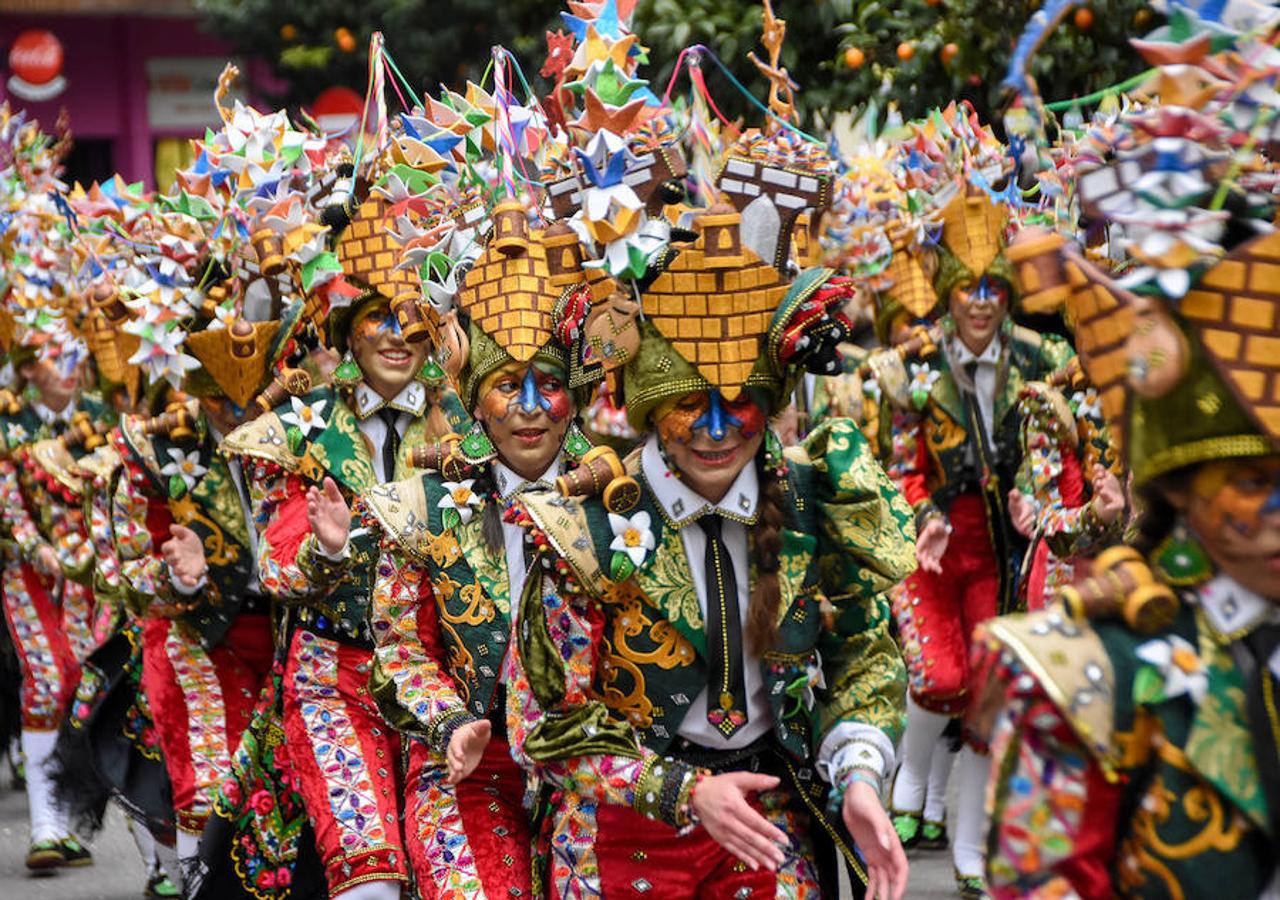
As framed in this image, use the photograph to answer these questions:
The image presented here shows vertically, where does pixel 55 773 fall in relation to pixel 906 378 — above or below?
below

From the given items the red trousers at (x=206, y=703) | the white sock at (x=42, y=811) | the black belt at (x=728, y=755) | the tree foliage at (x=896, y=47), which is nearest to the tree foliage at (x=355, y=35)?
the tree foliage at (x=896, y=47)

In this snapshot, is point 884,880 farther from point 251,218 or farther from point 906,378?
point 906,378

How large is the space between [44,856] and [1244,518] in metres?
6.99

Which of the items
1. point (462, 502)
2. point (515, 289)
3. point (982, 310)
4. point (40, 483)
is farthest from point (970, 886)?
point (40, 483)

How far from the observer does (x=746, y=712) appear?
4.55 metres

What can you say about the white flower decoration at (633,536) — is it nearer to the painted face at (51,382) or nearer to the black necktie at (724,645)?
the black necktie at (724,645)

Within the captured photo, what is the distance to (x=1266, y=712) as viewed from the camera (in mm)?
3131

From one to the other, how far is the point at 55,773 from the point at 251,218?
95.4 inches

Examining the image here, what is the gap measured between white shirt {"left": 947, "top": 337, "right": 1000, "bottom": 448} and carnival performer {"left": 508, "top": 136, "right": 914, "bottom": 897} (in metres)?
3.82

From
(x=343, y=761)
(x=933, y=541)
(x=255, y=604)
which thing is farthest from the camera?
(x=933, y=541)

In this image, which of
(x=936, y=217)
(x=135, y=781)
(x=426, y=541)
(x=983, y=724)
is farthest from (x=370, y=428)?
(x=983, y=724)

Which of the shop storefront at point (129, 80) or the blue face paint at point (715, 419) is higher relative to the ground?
the shop storefront at point (129, 80)

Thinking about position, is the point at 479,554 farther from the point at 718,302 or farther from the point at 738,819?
the point at 738,819

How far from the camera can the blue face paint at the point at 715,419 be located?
4.46 meters
